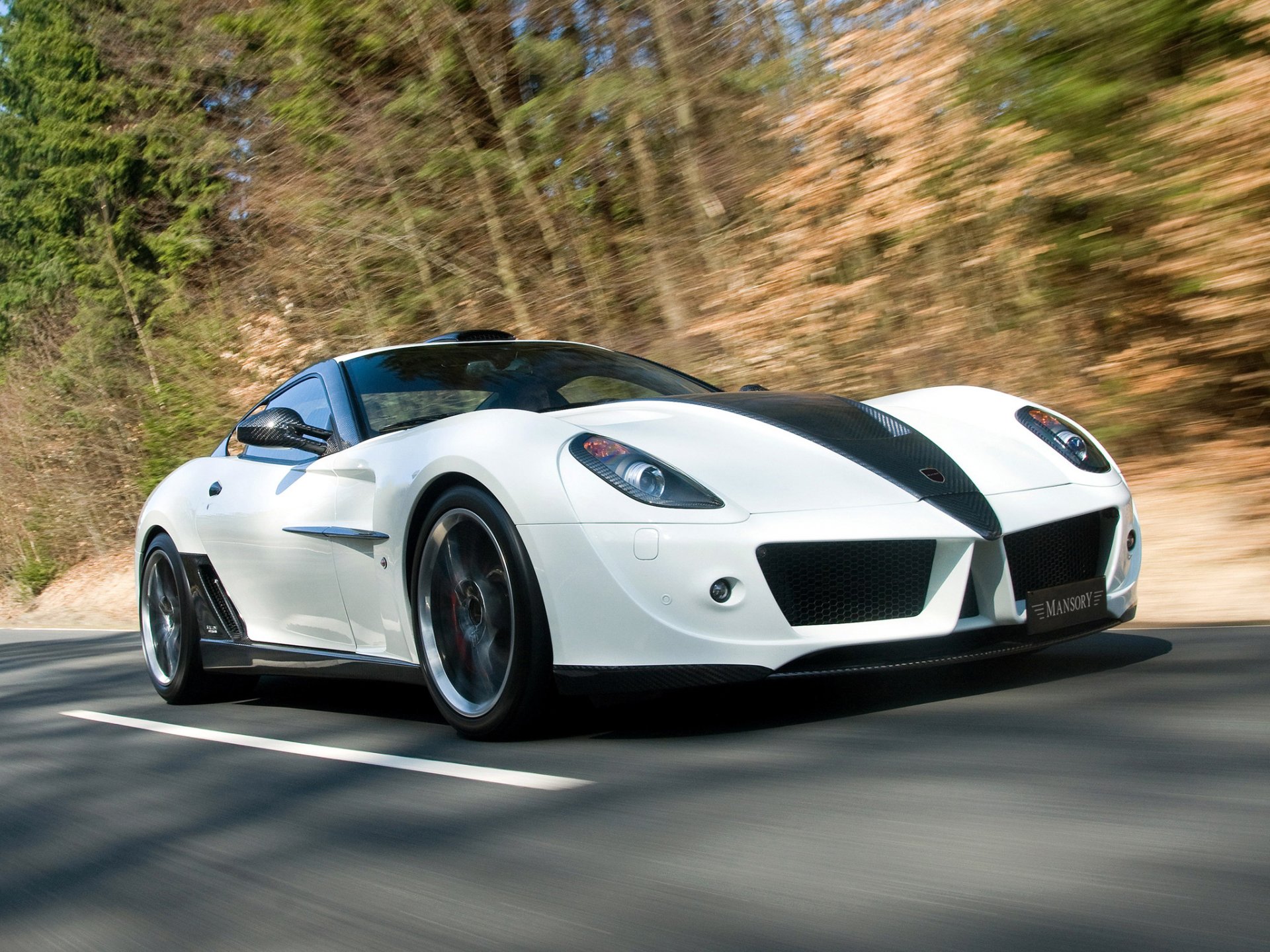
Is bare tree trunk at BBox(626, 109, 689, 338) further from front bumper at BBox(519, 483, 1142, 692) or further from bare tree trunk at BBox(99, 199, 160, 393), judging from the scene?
bare tree trunk at BBox(99, 199, 160, 393)

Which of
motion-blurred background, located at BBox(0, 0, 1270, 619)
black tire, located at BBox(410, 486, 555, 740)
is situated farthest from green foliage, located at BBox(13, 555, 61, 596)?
black tire, located at BBox(410, 486, 555, 740)

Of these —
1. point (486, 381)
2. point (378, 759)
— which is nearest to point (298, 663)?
point (378, 759)

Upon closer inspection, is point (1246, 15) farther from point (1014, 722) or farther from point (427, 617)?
point (427, 617)

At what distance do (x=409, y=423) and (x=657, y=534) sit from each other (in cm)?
160

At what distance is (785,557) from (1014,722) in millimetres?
733

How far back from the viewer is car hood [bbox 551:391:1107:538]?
3701 mm

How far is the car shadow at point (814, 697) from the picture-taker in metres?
3.97

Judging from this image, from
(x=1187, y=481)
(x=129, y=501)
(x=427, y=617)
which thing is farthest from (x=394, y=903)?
(x=129, y=501)

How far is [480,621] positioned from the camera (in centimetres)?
411

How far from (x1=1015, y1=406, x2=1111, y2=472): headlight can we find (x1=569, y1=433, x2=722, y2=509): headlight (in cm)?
128

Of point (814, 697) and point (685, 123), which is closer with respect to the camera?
point (814, 697)

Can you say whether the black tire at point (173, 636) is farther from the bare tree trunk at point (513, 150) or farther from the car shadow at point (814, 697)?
the bare tree trunk at point (513, 150)

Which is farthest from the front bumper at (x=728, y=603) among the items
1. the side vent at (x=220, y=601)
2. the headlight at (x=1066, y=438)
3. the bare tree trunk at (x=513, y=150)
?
the bare tree trunk at (x=513, y=150)

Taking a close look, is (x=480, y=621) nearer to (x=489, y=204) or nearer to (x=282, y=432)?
(x=282, y=432)
